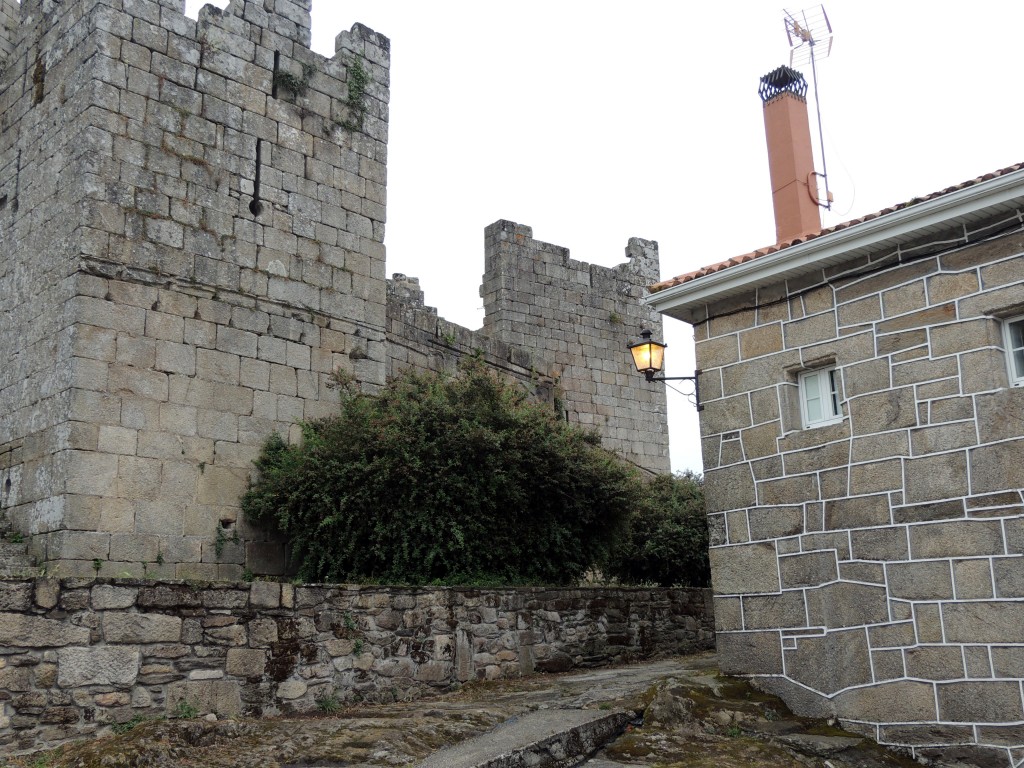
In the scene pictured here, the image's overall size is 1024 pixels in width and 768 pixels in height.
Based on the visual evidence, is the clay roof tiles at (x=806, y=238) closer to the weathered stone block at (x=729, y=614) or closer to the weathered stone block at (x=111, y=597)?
the weathered stone block at (x=729, y=614)

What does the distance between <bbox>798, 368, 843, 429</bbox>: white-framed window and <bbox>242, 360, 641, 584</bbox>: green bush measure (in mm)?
3378

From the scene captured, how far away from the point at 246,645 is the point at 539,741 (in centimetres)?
248

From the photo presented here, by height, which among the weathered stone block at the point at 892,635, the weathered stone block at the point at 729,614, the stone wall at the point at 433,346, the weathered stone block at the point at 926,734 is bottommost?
the weathered stone block at the point at 926,734

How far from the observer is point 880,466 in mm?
8062

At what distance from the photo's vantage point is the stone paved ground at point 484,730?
21.9 feet

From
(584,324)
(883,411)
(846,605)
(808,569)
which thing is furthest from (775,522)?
(584,324)

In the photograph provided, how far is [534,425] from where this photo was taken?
11.6 metres

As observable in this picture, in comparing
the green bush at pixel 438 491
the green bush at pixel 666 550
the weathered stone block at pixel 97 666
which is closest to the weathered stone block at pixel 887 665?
the green bush at pixel 438 491

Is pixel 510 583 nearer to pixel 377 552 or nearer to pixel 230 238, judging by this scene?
pixel 377 552

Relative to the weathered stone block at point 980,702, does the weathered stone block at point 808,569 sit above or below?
above

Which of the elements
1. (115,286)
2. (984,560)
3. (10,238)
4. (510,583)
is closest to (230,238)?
(115,286)

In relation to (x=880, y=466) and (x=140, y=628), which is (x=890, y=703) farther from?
(x=140, y=628)

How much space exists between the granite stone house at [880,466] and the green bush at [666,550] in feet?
18.3

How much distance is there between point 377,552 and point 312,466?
47.2 inches
